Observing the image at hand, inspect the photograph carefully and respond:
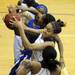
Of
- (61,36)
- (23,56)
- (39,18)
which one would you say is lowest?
(61,36)

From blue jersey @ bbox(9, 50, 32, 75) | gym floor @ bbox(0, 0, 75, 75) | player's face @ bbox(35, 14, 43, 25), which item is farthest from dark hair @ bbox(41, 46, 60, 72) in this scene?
gym floor @ bbox(0, 0, 75, 75)

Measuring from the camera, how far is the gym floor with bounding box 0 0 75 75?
5333 millimetres

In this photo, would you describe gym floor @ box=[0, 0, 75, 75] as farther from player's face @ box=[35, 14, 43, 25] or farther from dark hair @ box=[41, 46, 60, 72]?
dark hair @ box=[41, 46, 60, 72]

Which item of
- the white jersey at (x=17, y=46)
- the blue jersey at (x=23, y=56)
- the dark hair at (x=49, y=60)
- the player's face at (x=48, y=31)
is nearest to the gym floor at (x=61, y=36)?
the white jersey at (x=17, y=46)

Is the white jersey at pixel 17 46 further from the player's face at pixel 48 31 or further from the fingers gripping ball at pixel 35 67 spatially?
the fingers gripping ball at pixel 35 67

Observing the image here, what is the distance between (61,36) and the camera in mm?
6461

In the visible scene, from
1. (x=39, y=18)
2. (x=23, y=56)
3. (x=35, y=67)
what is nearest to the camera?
(x=35, y=67)

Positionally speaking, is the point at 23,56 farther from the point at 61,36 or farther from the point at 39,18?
the point at 61,36

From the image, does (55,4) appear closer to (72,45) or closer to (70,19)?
(70,19)

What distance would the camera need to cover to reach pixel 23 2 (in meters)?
4.58

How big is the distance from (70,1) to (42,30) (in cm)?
522

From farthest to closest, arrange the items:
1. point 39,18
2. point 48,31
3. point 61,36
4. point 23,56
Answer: point 61,36
point 39,18
point 23,56
point 48,31

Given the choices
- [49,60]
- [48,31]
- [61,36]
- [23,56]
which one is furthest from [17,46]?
[61,36]

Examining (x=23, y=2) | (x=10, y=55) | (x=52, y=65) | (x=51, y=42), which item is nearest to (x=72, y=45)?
(x=10, y=55)
